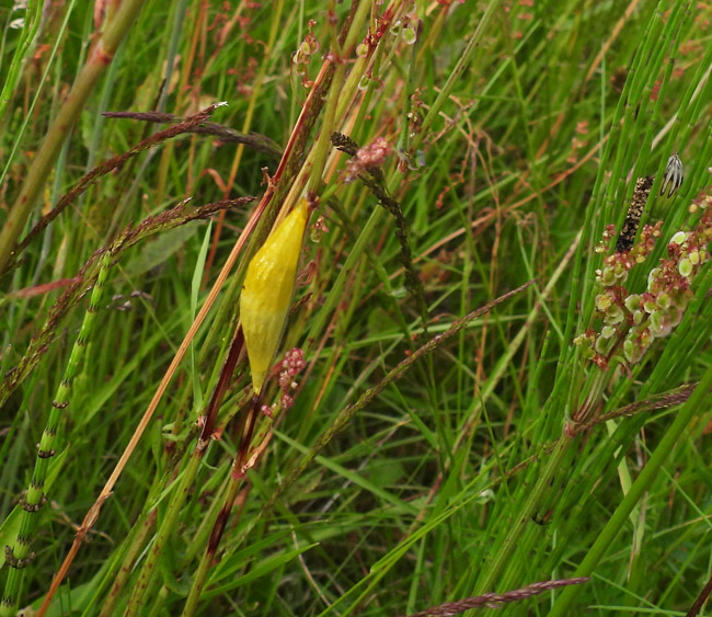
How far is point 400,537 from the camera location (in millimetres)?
1427

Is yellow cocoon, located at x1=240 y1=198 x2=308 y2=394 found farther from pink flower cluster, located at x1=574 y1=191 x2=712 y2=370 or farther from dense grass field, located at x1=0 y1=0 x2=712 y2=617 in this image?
pink flower cluster, located at x1=574 y1=191 x2=712 y2=370

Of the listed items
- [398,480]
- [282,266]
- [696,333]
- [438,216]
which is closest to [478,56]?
[438,216]

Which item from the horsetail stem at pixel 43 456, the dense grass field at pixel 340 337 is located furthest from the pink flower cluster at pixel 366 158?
the horsetail stem at pixel 43 456

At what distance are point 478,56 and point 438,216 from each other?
37 centimetres

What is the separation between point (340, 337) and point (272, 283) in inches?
24.7

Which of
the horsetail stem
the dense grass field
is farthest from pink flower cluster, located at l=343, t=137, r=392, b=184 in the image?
the horsetail stem

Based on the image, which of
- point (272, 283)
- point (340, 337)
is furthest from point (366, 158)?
point (340, 337)

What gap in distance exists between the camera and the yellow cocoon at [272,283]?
23.2 inches

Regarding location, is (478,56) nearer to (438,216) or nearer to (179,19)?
(438,216)

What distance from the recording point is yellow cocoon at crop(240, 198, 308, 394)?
59 centimetres

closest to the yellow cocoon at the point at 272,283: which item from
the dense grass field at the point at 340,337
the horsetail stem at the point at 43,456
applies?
the dense grass field at the point at 340,337

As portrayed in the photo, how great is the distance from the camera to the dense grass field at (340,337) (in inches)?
24.9

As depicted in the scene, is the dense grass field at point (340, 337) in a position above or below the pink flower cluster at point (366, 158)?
below

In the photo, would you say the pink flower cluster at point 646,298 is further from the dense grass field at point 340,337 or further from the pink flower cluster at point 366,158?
the pink flower cluster at point 366,158
